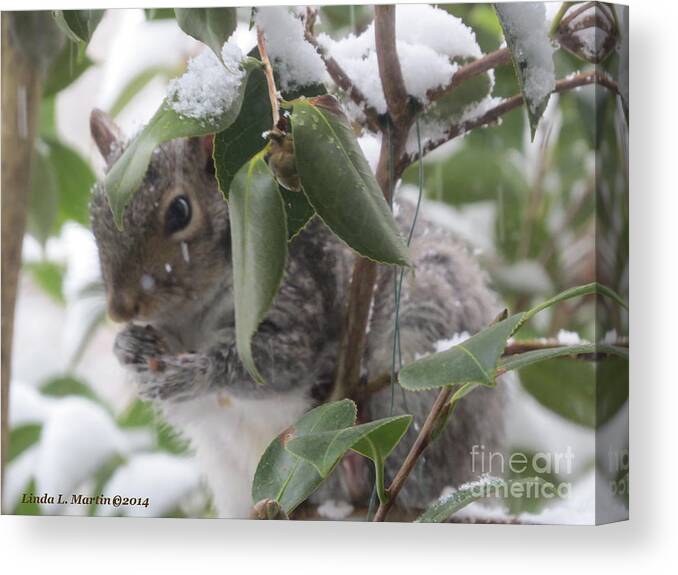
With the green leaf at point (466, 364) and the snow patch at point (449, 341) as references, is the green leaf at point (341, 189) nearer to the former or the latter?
the green leaf at point (466, 364)

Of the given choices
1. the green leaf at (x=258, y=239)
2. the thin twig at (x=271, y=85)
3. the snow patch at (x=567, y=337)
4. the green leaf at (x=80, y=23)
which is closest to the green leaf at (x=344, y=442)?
the green leaf at (x=258, y=239)

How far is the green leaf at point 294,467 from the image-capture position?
1199mm

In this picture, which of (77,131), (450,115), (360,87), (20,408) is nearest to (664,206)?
(450,115)

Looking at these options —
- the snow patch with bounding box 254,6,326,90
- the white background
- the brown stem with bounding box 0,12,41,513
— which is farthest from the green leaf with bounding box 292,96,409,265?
the brown stem with bounding box 0,12,41,513

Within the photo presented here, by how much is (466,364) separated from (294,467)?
0.26m

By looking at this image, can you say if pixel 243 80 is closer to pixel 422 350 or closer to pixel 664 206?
pixel 422 350

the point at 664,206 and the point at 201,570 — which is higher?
the point at 664,206

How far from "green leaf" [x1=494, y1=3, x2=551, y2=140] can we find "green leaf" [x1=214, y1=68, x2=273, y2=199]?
0.88 ft

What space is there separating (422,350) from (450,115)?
0.89ft

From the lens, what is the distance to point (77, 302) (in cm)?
140

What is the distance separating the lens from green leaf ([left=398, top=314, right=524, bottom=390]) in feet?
3.44

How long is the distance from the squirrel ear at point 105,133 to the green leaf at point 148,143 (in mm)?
177

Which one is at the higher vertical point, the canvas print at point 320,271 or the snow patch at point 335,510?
the canvas print at point 320,271

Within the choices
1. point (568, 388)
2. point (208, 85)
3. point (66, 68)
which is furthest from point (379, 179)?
point (66, 68)
